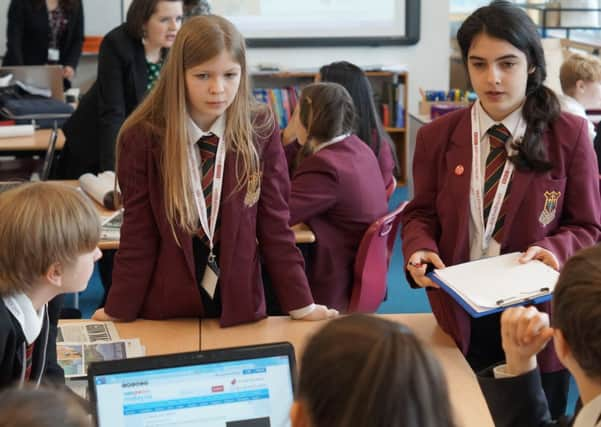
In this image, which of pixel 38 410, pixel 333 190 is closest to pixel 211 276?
pixel 333 190

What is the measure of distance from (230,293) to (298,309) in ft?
0.60

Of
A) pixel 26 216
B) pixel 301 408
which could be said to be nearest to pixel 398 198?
pixel 26 216

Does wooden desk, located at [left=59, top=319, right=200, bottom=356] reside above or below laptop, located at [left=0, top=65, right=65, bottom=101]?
below

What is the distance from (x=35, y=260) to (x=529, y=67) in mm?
1260

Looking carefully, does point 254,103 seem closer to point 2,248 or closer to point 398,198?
point 2,248

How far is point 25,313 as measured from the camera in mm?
1771

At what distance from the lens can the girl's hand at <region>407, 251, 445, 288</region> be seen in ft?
7.03

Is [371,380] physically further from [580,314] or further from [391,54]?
[391,54]

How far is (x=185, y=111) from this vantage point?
7.22 ft

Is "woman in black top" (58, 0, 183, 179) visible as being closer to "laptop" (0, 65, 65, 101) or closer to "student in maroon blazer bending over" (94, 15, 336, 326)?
"laptop" (0, 65, 65, 101)

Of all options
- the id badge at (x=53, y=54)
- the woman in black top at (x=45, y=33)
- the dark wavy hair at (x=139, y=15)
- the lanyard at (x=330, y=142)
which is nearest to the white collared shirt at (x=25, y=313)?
the lanyard at (x=330, y=142)

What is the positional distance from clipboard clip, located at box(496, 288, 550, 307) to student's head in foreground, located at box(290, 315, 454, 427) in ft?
3.27

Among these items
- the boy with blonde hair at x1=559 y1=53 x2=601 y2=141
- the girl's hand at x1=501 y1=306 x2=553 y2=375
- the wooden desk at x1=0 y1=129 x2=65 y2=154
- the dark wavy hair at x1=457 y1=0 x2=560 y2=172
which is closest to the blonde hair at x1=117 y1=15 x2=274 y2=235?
the dark wavy hair at x1=457 y1=0 x2=560 y2=172

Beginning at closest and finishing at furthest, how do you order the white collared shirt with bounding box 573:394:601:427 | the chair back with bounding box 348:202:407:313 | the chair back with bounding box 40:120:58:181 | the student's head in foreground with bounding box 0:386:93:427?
the student's head in foreground with bounding box 0:386:93:427 < the white collared shirt with bounding box 573:394:601:427 < the chair back with bounding box 348:202:407:313 < the chair back with bounding box 40:120:58:181
